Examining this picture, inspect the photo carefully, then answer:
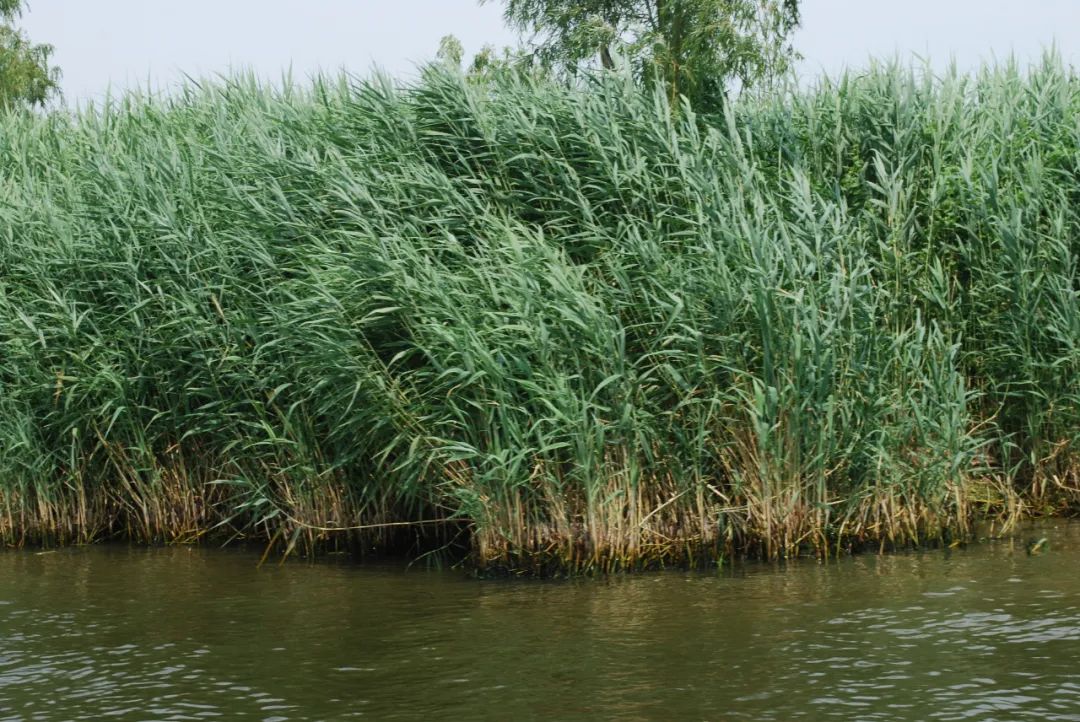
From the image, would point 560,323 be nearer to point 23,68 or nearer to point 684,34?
point 684,34

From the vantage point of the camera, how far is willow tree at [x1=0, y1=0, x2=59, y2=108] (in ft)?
151

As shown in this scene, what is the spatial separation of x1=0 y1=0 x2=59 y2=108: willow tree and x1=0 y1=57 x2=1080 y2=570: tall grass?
122 ft

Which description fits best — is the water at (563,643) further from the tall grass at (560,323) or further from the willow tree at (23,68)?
the willow tree at (23,68)

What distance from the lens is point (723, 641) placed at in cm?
752

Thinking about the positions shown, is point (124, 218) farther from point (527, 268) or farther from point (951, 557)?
point (951, 557)

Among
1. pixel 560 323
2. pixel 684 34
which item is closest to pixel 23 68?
pixel 684 34

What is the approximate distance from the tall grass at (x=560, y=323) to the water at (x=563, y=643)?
66 cm

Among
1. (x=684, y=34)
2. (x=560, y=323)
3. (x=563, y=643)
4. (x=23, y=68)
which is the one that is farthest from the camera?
(x=23, y=68)

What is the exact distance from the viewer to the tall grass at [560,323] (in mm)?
9305

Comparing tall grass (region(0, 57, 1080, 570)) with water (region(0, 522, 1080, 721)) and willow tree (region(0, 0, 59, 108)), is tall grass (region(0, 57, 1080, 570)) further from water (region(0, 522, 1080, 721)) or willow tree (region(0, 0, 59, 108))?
willow tree (region(0, 0, 59, 108))

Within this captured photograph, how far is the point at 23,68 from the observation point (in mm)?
48062

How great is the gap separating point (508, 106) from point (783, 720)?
21.3 feet

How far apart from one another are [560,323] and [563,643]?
261cm

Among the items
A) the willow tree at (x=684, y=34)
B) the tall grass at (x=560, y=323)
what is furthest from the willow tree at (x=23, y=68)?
the tall grass at (x=560, y=323)
